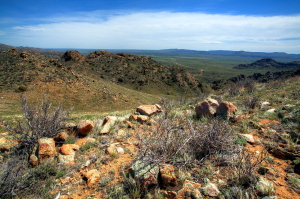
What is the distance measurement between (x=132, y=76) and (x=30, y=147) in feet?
162

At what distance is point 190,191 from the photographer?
2520 mm

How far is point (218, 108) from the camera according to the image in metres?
5.80

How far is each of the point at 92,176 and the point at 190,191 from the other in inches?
69.7

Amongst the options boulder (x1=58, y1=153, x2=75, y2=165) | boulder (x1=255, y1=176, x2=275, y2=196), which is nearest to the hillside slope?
boulder (x1=58, y1=153, x2=75, y2=165)

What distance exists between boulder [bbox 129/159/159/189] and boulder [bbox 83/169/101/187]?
71 cm

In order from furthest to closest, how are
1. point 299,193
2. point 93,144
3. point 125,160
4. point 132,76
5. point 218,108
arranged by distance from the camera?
point 132,76 → point 218,108 → point 93,144 → point 125,160 → point 299,193

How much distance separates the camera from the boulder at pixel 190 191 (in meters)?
2.45

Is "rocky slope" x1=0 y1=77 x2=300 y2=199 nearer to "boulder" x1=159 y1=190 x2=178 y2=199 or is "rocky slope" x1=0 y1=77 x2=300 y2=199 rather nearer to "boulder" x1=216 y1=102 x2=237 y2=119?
"boulder" x1=159 y1=190 x2=178 y2=199

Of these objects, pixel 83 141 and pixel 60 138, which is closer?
pixel 60 138

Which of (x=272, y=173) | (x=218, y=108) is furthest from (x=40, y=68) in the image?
(x=272, y=173)

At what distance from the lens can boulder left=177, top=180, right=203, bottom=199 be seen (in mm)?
2451

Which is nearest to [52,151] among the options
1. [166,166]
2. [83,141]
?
[83,141]

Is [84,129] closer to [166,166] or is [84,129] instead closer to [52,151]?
[52,151]

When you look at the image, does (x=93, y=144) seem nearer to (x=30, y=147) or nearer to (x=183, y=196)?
(x=30, y=147)
